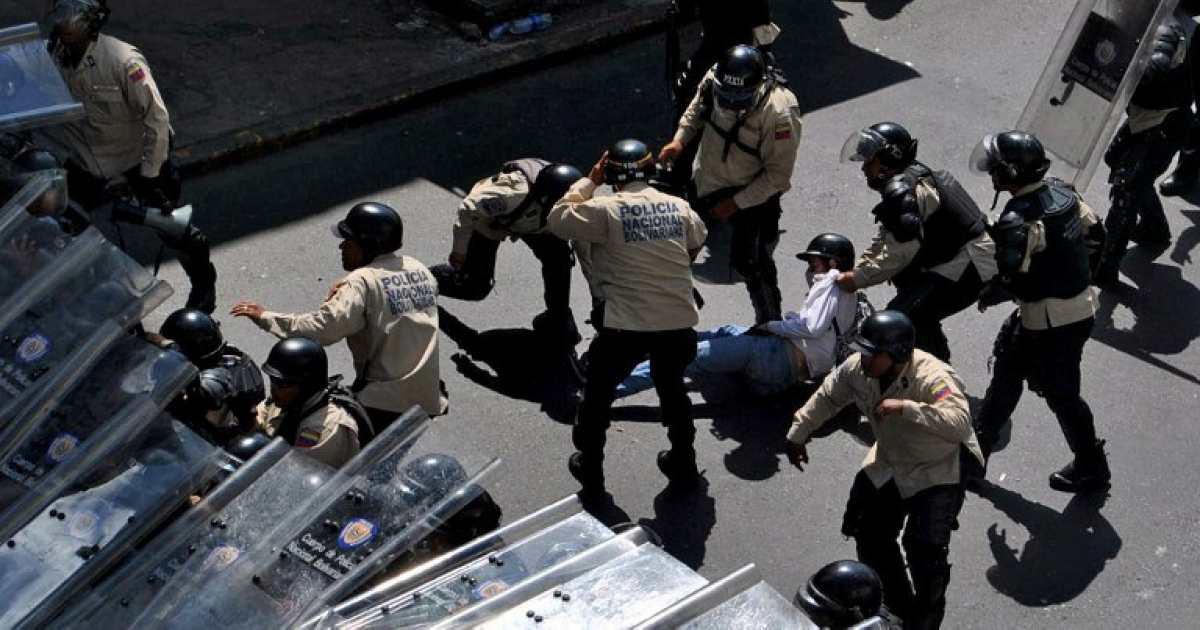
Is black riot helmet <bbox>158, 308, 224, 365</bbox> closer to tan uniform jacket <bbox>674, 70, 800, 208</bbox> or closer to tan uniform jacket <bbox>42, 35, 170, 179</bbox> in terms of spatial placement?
tan uniform jacket <bbox>42, 35, 170, 179</bbox>

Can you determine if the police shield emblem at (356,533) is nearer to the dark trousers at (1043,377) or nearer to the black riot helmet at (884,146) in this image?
the dark trousers at (1043,377)

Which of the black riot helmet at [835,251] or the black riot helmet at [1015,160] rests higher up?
the black riot helmet at [1015,160]

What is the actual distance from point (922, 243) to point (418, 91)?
4.47 metres

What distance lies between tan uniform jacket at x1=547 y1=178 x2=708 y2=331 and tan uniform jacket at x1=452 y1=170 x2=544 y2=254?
89cm

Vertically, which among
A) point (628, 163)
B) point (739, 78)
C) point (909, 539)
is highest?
point (628, 163)

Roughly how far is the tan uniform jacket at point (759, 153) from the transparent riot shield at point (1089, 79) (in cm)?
172

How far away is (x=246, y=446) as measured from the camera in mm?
5691

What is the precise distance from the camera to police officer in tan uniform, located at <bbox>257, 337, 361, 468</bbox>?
6.10 metres

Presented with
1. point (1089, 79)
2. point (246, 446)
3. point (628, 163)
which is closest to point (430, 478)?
point (246, 446)

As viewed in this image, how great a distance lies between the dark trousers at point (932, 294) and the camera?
8109mm

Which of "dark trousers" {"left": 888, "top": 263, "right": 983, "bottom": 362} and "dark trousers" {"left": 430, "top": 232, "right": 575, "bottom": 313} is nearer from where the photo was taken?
"dark trousers" {"left": 888, "top": 263, "right": 983, "bottom": 362}

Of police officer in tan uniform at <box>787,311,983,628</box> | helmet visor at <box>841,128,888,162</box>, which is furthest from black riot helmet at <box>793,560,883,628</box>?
helmet visor at <box>841,128,888,162</box>

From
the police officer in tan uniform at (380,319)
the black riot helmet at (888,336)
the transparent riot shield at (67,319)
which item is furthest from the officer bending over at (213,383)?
the black riot helmet at (888,336)

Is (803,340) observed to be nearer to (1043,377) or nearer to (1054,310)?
(1043,377)
